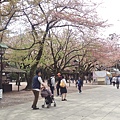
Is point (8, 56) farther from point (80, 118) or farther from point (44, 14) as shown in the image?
point (80, 118)

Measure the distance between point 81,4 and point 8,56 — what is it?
30.2 ft

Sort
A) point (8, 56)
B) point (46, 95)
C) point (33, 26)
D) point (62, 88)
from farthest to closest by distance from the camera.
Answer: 1. point (8, 56)
2. point (33, 26)
3. point (62, 88)
4. point (46, 95)

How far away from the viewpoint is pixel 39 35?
21.5 m

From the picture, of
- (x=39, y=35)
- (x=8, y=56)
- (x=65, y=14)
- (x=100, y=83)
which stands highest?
(x=65, y=14)

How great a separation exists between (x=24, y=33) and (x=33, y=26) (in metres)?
1.83

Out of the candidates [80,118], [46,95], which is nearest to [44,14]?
[46,95]

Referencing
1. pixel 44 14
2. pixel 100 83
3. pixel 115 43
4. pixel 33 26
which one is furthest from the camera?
pixel 100 83

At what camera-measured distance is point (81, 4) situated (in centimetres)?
1912

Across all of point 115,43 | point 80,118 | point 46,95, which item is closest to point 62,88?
point 46,95

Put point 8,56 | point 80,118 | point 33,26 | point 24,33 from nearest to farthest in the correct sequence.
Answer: point 80,118
point 33,26
point 24,33
point 8,56

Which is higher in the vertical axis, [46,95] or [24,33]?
[24,33]

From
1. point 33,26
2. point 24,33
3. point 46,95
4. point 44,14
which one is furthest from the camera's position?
point 24,33

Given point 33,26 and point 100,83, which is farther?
point 100,83

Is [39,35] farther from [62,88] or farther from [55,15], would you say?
[62,88]
